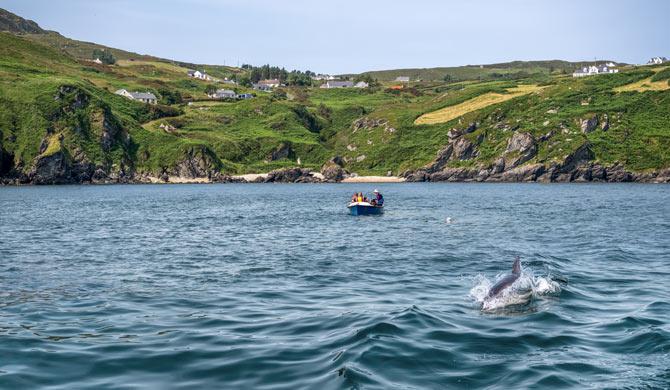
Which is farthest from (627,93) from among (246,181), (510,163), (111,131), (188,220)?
(188,220)

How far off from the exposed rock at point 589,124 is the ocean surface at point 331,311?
134m

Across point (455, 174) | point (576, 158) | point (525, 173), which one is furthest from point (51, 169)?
point (576, 158)

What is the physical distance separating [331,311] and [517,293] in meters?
6.99

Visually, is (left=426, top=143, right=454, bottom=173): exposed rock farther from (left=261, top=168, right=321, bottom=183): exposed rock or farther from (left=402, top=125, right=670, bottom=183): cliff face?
(left=261, top=168, right=321, bottom=183): exposed rock

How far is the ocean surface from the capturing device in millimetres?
14008

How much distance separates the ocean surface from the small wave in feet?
0.41

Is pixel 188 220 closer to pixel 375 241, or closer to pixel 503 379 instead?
pixel 375 241

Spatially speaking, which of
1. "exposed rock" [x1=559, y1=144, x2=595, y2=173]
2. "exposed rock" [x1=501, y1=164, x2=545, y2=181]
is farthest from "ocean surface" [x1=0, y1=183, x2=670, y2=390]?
"exposed rock" [x1=501, y1=164, x2=545, y2=181]

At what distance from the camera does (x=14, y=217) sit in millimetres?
61438

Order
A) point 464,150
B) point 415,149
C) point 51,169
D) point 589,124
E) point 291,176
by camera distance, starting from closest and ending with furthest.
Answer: point 51,169 → point 589,124 → point 291,176 → point 464,150 → point 415,149

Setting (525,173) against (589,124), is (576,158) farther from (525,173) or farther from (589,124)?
(589,124)

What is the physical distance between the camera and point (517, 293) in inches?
880

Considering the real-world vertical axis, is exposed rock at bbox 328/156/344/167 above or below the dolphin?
above

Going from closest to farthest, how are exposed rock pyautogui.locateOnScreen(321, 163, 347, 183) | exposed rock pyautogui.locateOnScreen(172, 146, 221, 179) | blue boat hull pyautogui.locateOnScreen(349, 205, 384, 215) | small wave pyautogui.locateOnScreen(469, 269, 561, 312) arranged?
small wave pyautogui.locateOnScreen(469, 269, 561, 312), blue boat hull pyautogui.locateOnScreen(349, 205, 384, 215), exposed rock pyautogui.locateOnScreen(172, 146, 221, 179), exposed rock pyautogui.locateOnScreen(321, 163, 347, 183)
